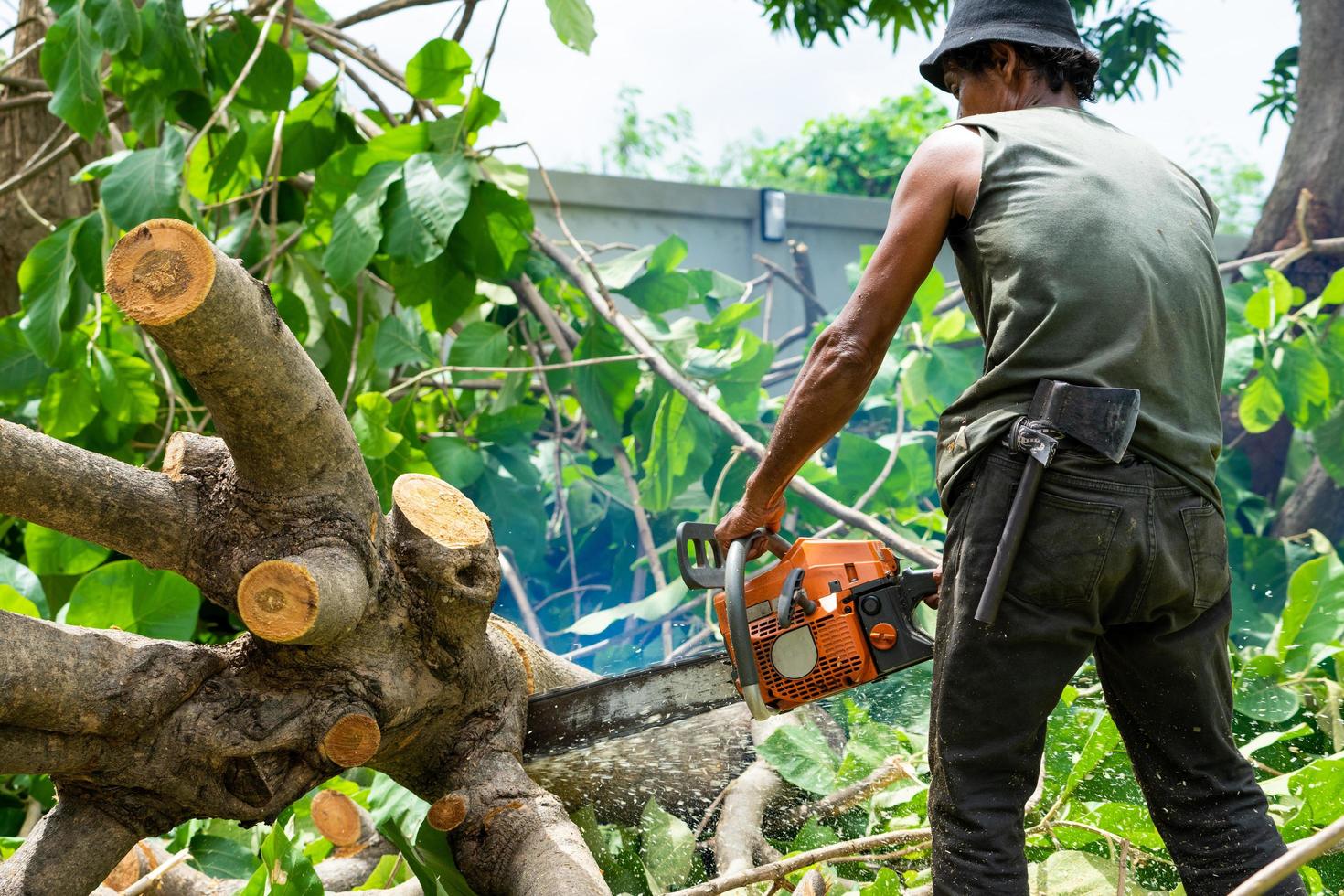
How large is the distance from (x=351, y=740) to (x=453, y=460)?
5.50 ft

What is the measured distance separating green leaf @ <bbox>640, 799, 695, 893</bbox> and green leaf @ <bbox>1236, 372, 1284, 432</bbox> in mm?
2968

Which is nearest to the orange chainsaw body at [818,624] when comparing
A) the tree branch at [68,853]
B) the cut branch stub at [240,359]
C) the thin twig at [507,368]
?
the cut branch stub at [240,359]

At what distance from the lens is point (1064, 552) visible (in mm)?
1577

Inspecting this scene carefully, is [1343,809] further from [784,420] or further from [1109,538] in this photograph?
[784,420]

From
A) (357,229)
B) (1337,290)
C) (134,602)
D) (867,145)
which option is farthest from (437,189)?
(867,145)

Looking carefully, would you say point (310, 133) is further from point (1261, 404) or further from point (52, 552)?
point (1261, 404)

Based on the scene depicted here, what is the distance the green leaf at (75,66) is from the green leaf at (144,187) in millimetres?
149

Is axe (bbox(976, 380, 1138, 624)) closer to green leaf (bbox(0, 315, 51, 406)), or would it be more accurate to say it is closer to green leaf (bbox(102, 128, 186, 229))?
green leaf (bbox(102, 128, 186, 229))

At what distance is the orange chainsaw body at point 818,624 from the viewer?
6.22 ft

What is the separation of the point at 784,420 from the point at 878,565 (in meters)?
0.35

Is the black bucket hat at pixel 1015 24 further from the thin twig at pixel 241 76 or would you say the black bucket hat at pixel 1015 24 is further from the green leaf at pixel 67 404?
the green leaf at pixel 67 404

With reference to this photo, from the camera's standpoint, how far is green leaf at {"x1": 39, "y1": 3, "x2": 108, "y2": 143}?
275 cm

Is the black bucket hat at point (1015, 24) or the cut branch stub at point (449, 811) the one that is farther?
the cut branch stub at point (449, 811)

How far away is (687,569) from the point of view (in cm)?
201
